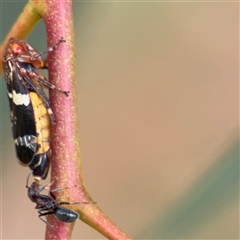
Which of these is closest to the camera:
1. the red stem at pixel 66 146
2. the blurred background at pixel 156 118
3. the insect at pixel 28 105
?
the red stem at pixel 66 146

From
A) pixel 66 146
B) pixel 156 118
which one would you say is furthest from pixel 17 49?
pixel 156 118

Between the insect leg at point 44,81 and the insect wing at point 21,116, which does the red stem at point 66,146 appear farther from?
the insect wing at point 21,116

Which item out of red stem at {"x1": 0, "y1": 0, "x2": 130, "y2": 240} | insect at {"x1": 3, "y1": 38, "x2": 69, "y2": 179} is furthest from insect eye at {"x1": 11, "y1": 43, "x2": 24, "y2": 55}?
red stem at {"x1": 0, "y1": 0, "x2": 130, "y2": 240}

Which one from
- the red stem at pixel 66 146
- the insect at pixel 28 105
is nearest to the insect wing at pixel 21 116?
the insect at pixel 28 105

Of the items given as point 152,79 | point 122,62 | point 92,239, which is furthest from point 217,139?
point 92,239

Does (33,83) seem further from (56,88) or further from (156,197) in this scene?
(156,197)

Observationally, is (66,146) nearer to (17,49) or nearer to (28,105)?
(28,105)
